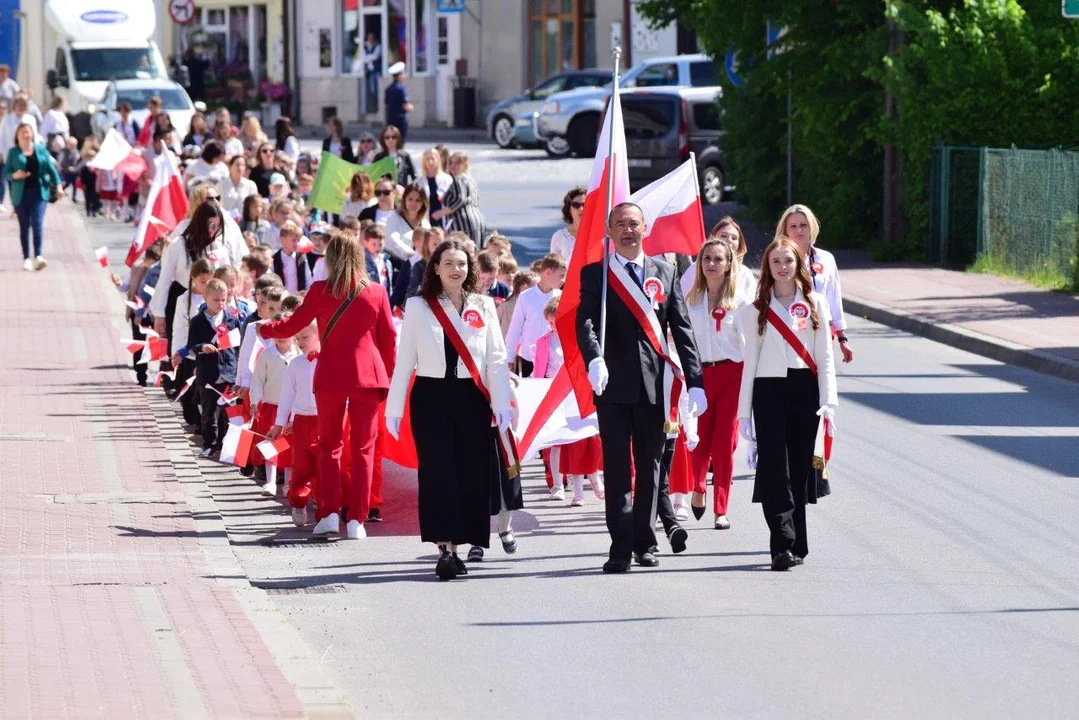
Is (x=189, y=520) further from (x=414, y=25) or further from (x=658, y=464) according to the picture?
(x=414, y=25)

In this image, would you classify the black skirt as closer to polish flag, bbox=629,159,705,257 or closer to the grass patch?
polish flag, bbox=629,159,705,257

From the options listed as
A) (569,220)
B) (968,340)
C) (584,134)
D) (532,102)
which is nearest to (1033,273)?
(968,340)

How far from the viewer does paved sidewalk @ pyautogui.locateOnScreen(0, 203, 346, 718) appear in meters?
6.93

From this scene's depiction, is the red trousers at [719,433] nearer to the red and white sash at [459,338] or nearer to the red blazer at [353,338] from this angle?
the red and white sash at [459,338]

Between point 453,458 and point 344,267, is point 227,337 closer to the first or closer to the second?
point 344,267

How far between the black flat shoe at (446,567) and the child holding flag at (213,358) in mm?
4259

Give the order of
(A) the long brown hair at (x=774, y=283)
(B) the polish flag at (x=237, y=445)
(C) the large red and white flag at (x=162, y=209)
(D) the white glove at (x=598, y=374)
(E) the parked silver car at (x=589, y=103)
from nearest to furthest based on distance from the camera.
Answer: (D) the white glove at (x=598, y=374), (A) the long brown hair at (x=774, y=283), (B) the polish flag at (x=237, y=445), (C) the large red and white flag at (x=162, y=209), (E) the parked silver car at (x=589, y=103)

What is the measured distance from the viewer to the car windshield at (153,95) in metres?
37.7

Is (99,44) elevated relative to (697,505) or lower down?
elevated

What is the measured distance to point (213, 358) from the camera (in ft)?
44.5

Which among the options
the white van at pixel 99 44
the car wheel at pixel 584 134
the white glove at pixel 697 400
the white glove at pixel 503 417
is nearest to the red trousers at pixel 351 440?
the white glove at pixel 503 417

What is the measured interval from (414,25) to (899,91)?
117ft

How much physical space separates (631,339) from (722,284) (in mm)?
1533

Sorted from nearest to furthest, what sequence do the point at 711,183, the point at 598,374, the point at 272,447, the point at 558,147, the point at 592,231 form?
the point at 598,374
the point at 592,231
the point at 272,447
the point at 711,183
the point at 558,147
